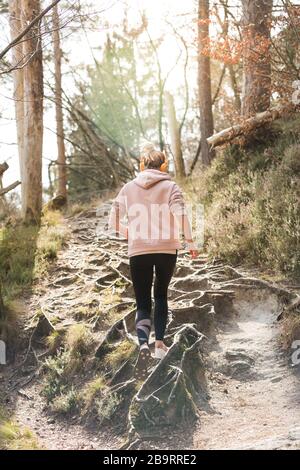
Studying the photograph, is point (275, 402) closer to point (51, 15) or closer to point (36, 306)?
point (36, 306)

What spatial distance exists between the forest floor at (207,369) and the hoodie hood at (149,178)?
225 cm

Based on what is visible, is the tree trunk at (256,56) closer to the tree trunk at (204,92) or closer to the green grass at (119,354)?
the tree trunk at (204,92)

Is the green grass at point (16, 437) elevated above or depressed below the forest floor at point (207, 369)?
below

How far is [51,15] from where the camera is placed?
22.5 feet

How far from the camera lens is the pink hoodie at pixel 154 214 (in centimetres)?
552

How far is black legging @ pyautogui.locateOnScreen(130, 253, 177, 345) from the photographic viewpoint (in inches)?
219

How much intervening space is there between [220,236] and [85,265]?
2406 millimetres

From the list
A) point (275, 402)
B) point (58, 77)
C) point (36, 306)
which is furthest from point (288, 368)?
point (58, 77)

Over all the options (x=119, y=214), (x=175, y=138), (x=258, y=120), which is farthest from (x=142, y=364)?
(x=175, y=138)

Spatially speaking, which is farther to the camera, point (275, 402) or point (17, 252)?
point (17, 252)

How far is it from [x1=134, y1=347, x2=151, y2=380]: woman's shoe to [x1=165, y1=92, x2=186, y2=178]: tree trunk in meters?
10.9

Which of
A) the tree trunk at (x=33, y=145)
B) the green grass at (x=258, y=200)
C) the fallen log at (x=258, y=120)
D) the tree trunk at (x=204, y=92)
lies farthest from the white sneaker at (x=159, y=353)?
the tree trunk at (x=204, y=92)

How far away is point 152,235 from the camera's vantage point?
551 centimetres

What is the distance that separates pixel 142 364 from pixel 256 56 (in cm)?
741
